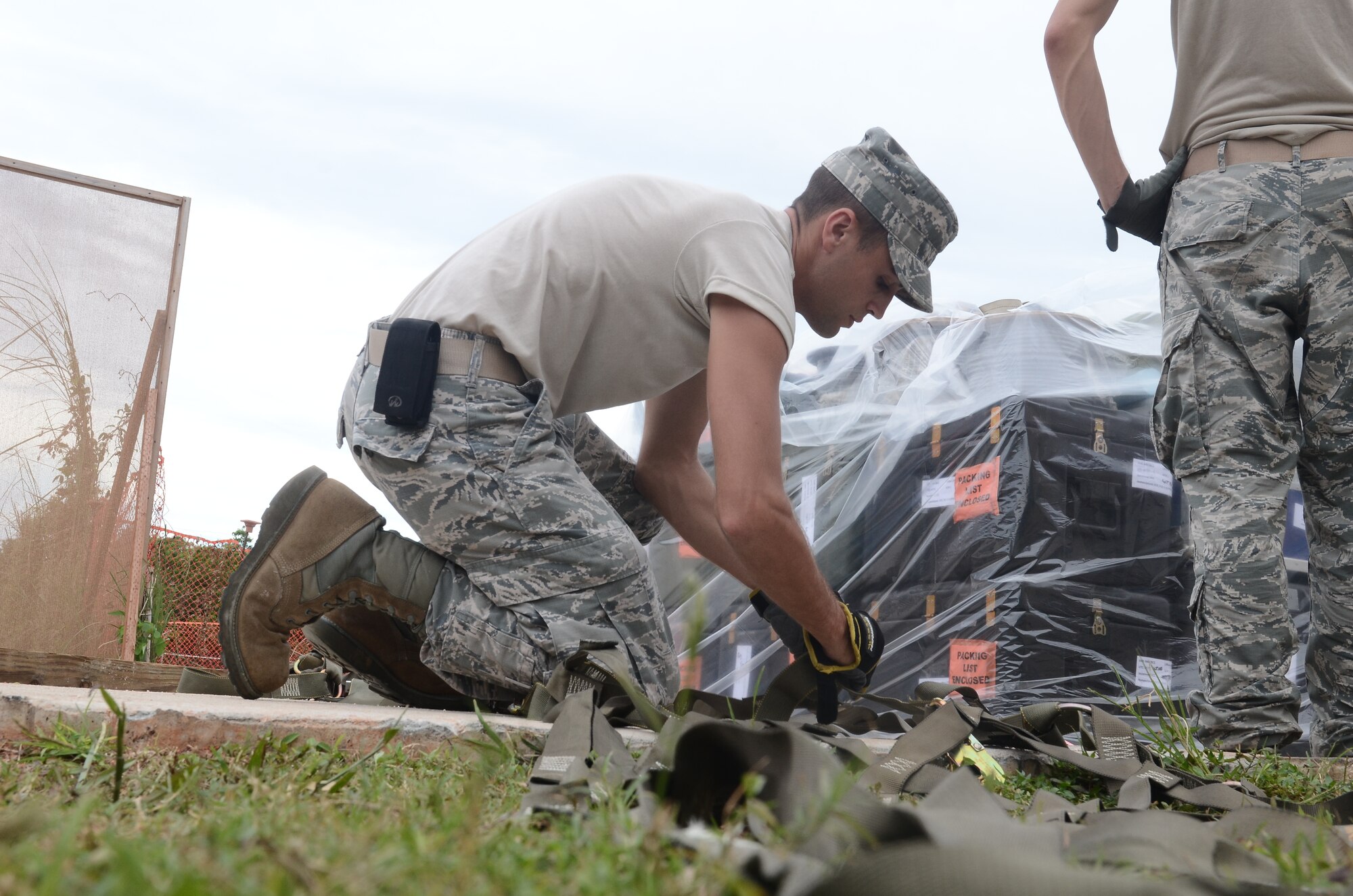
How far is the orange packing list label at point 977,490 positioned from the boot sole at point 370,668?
8.14ft

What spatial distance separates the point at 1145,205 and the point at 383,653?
222 centimetres

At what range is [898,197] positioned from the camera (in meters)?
2.59

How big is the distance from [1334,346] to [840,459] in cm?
275

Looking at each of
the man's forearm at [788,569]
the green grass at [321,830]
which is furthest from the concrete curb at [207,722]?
the man's forearm at [788,569]

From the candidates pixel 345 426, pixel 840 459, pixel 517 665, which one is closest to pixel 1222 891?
pixel 517 665

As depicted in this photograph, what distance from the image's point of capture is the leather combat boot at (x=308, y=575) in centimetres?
223

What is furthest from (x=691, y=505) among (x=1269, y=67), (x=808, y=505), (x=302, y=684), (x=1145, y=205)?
(x=808, y=505)

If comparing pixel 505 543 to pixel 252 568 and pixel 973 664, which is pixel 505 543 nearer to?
pixel 252 568

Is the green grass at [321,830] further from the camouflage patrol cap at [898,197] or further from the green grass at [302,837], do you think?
the camouflage patrol cap at [898,197]

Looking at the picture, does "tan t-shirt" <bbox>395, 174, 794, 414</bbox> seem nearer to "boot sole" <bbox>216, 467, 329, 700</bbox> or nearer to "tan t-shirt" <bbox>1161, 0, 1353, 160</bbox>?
"boot sole" <bbox>216, 467, 329, 700</bbox>

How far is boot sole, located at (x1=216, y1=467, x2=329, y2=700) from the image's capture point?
2.20 meters

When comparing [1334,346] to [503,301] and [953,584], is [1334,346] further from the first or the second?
[953,584]

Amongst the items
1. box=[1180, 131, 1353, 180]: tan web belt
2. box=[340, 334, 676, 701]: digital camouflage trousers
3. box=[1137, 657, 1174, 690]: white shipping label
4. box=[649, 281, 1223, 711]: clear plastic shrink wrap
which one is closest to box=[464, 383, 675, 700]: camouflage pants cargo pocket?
box=[340, 334, 676, 701]: digital camouflage trousers

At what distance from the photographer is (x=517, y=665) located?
2.31 meters
